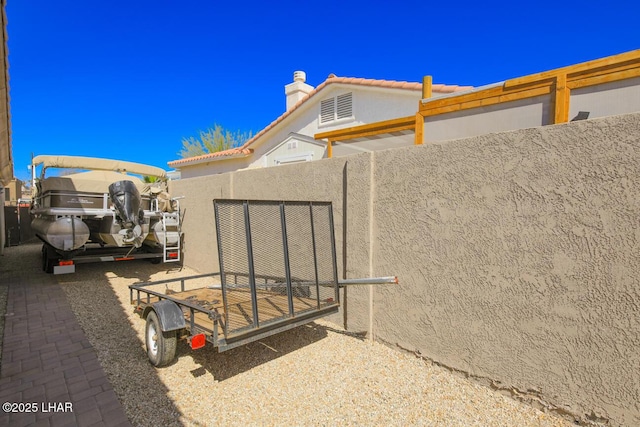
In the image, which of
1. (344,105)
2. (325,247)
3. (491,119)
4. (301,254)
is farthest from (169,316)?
(344,105)

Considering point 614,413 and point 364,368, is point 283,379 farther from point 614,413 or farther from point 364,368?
point 614,413

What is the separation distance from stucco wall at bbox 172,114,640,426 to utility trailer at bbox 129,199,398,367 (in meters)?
0.54

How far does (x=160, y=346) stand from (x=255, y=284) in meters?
1.29

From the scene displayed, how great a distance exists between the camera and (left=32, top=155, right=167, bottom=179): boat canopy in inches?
333

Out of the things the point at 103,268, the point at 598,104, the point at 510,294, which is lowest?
the point at 103,268

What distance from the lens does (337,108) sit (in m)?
11.7

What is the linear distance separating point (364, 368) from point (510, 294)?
1.78 m

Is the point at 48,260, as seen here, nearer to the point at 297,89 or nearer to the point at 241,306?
the point at 241,306

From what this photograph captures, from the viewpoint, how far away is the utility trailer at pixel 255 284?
133 inches

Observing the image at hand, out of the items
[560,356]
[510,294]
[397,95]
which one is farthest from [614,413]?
[397,95]

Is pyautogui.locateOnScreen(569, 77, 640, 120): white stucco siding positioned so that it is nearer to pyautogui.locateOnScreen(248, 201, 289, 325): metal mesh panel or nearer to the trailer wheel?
pyautogui.locateOnScreen(248, 201, 289, 325): metal mesh panel

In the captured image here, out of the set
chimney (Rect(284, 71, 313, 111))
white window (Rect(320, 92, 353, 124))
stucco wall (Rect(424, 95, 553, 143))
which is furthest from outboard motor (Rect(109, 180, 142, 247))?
chimney (Rect(284, 71, 313, 111))

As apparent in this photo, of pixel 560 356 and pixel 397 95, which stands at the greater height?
pixel 397 95

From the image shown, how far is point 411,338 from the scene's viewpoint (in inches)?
160
